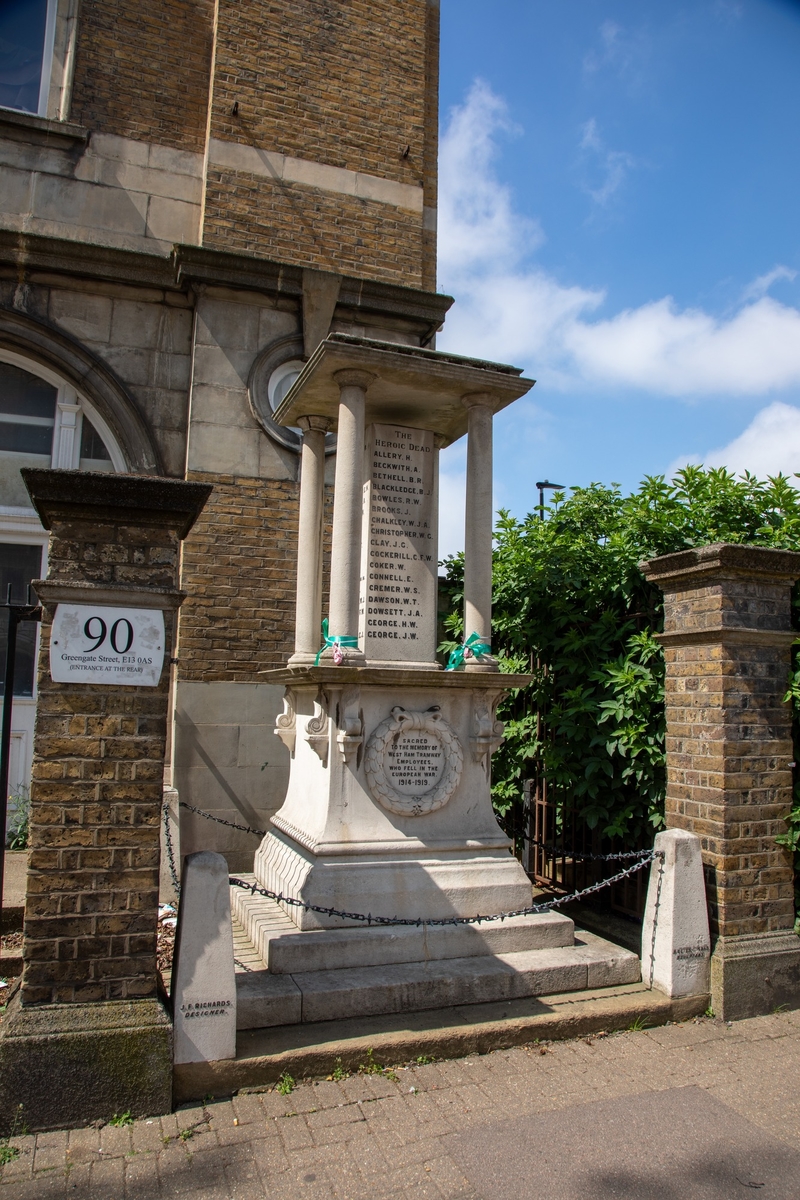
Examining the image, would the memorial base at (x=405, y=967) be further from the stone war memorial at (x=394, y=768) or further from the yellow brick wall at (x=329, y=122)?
the yellow brick wall at (x=329, y=122)

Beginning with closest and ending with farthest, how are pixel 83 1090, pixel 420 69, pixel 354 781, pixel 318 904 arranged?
pixel 83 1090 → pixel 318 904 → pixel 354 781 → pixel 420 69

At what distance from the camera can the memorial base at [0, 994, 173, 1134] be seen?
332cm

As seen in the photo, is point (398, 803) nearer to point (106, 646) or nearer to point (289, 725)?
point (289, 725)

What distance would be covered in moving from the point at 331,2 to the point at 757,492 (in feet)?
23.0

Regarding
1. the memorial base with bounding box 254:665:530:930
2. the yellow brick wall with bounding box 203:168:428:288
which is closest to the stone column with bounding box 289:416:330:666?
the memorial base with bounding box 254:665:530:930

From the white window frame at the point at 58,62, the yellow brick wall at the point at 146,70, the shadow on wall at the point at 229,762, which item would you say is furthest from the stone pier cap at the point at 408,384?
the white window frame at the point at 58,62

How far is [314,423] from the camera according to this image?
622 cm

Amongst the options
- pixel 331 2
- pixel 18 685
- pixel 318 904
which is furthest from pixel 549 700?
pixel 331 2

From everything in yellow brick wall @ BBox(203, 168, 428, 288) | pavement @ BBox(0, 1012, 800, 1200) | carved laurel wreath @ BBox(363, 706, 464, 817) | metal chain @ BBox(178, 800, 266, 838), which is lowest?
pavement @ BBox(0, 1012, 800, 1200)

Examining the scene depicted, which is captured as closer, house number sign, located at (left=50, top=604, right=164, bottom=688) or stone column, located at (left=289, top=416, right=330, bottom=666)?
house number sign, located at (left=50, top=604, right=164, bottom=688)

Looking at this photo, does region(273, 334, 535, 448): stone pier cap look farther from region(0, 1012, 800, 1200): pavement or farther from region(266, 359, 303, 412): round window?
region(0, 1012, 800, 1200): pavement

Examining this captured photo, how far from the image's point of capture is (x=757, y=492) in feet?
19.6

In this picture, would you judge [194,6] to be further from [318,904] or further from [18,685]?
[318,904]

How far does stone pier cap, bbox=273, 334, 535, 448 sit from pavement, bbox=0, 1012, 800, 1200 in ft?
12.5
